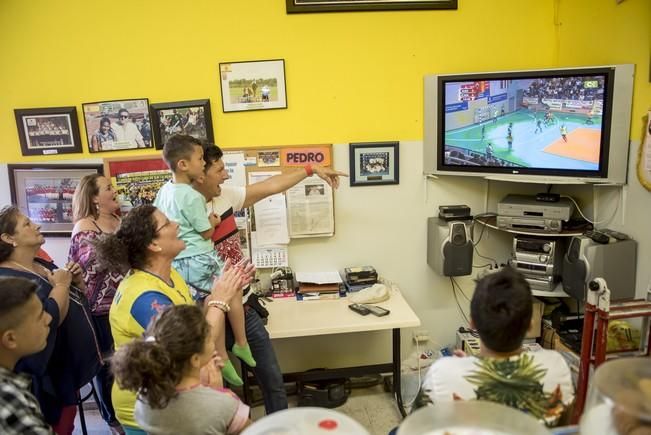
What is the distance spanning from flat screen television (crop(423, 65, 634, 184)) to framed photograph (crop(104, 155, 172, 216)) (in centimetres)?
170

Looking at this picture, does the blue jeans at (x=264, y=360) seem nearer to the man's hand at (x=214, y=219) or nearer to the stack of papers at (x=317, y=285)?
the man's hand at (x=214, y=219)

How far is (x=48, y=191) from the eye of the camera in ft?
9.96

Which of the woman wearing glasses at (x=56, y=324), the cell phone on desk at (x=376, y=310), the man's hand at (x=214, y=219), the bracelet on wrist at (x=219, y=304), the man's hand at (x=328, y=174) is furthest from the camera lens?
the man's hand at (x=328, y=174)

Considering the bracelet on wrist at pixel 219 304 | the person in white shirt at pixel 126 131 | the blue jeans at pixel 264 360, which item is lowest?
the blue jeans at pixel 264 360

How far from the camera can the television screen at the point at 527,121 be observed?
103 inches

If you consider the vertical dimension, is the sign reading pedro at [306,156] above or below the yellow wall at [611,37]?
below

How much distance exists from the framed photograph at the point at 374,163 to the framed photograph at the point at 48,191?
5.22ft

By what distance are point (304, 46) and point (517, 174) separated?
4.90 ft

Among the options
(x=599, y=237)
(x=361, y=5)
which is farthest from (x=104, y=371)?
(x=599, y=237)

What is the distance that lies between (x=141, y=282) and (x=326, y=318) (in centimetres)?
124

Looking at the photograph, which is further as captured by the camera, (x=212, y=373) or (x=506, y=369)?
(x=212, y=373)

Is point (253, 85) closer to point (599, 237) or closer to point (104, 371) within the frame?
point (104, 371)

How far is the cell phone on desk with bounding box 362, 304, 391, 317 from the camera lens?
2.69 m

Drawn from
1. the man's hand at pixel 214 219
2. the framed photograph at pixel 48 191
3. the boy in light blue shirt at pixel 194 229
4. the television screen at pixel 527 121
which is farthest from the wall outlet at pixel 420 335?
the framed photograph at pixel 48 191
